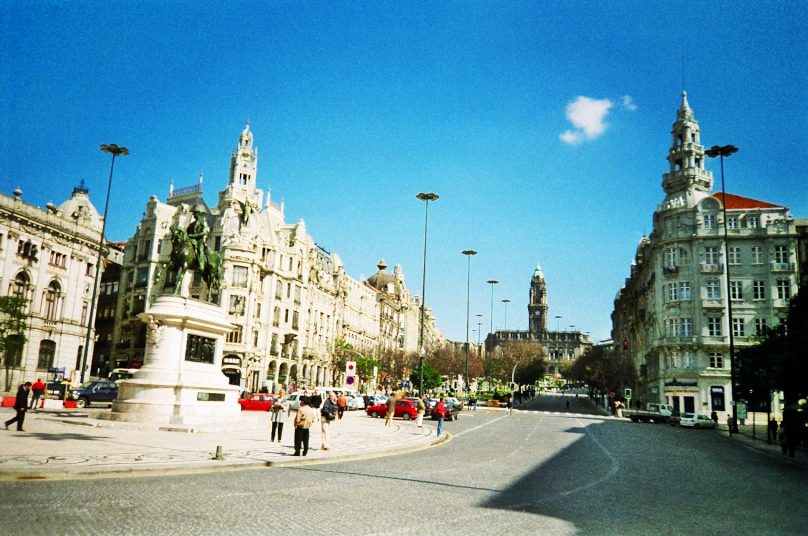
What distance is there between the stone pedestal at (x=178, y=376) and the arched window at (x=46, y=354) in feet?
109

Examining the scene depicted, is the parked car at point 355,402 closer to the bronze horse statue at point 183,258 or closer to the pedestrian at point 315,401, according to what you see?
the bronze horse statue at point 183,258

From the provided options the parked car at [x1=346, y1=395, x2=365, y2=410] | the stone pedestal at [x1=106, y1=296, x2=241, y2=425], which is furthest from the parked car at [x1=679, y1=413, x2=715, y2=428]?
the stone pedestal at [x1=106, y1=296, x2=241, y2=425]

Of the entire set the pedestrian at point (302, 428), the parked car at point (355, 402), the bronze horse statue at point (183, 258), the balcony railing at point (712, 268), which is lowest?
the parked car at point (355, 402)

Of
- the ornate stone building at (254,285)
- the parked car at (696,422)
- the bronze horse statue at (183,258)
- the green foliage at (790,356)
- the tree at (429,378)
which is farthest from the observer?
the tree at (429,378)

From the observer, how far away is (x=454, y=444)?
74.9 ft

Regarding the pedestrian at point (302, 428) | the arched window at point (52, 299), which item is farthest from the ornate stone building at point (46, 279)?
the pedestrian at point (302, 428)

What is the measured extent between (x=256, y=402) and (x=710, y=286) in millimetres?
48225

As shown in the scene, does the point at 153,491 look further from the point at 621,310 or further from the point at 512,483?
the point at 621,310

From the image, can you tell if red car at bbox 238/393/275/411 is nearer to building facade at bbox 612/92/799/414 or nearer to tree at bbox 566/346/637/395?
building facade at bbox 612/92/799/414

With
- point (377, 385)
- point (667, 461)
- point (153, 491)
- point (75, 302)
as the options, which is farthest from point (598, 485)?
point (377, 385)

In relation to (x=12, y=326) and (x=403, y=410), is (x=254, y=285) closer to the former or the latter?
(x=12, y=326)

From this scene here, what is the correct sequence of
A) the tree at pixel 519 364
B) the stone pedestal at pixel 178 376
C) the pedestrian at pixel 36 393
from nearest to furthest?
the stone pedestal at pixel 178 376 < the pedestrian at pixel 36 393 < the tree at pixel 519 364

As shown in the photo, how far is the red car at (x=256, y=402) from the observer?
39.8 meters

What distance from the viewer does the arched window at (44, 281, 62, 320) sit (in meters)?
50.9
